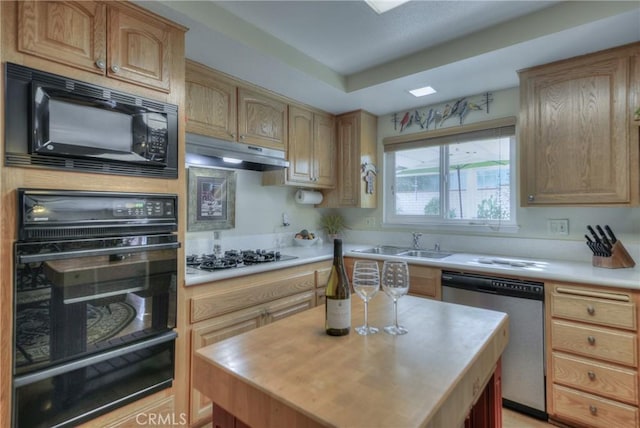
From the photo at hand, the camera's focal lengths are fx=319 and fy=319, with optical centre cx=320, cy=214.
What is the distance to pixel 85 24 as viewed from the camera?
1.42 metres

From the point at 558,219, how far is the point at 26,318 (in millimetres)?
3194

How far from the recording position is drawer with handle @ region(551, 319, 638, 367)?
1687 mm

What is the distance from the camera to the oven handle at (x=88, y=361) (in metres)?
1.25

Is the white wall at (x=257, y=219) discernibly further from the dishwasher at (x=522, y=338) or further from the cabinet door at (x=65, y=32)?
the dishwasher at (x=522, y=338)

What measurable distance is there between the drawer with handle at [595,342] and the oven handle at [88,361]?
7.16 feet

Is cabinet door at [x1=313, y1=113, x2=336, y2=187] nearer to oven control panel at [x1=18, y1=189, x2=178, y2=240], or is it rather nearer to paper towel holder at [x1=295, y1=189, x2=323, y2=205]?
paper towel holder at [x1=295, y1=189, x2=323, y2=205]

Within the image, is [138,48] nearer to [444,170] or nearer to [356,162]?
[356,162]

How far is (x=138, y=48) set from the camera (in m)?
1.58

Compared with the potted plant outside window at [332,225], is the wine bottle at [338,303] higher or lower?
lower

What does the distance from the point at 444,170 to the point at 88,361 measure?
9.64 feet

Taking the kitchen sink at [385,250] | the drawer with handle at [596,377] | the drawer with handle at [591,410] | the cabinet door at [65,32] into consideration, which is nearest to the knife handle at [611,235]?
the drawer with handle at [596,377]

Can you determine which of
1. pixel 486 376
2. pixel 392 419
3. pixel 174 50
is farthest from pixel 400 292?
pixel 174 50

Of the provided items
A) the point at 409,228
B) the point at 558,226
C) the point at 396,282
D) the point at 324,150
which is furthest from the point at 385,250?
the point at 396,282

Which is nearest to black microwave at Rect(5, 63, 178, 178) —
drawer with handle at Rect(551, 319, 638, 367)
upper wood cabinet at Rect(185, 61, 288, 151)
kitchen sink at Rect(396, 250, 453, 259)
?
upper wood cabinet at Rect(185, 61, 288, 151)
